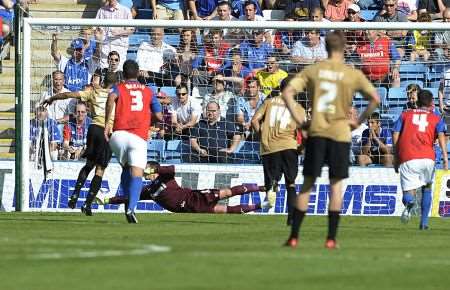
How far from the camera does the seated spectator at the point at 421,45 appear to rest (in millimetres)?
24828

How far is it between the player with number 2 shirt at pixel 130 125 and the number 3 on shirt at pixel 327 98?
570cm

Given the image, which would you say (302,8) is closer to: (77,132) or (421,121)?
(77,132)

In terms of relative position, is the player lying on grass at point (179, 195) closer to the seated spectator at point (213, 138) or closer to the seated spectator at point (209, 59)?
the seated spectator at point (213, 138)

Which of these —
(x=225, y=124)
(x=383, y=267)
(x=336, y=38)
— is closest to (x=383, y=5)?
(x=225, y=124)

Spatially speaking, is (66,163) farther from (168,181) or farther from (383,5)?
(383,5)

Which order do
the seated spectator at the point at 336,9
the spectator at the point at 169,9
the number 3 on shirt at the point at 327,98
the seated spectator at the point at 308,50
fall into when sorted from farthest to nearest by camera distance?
the spectator at the point at 169,9, the seated spectator at the point at 336,9, the seated spectator at the point at 308,50, the number 3 on shirt at the point at 327,98

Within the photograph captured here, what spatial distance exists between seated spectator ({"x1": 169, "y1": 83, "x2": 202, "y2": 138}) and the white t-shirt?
2.03ft

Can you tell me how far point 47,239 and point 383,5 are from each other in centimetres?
1463

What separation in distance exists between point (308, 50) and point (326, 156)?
39.9 ft

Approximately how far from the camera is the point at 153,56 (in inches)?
966

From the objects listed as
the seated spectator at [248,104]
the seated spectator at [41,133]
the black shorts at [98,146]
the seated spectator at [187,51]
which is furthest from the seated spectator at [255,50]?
the black shorts at [98,146]

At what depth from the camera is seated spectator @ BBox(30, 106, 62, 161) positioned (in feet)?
78.4

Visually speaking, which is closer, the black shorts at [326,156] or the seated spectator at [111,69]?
the black shorts at [326,156]

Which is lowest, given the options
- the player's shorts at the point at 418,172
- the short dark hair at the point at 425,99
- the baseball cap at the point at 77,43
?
the player's shorts at the point at 418,172
